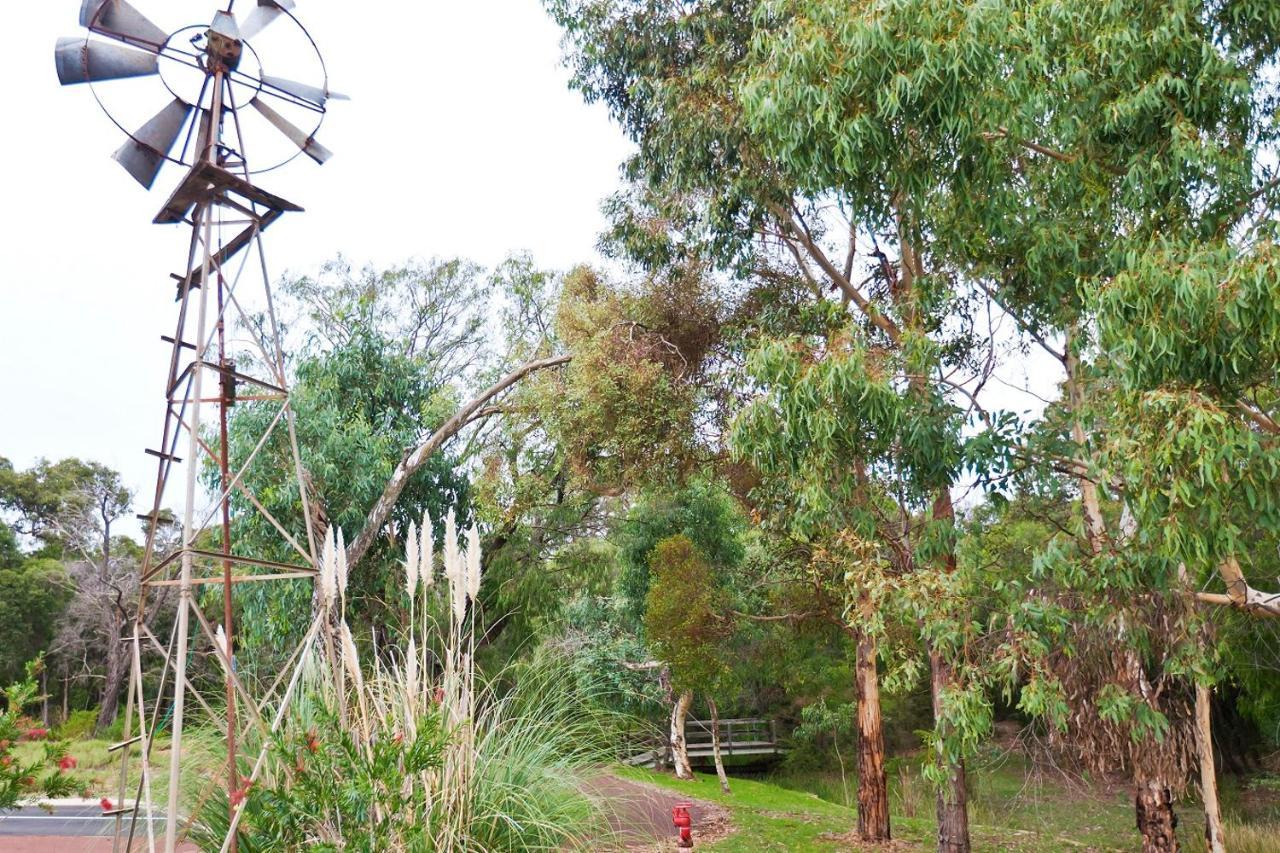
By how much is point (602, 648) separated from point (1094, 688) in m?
6.51

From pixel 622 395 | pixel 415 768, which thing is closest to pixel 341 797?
pixel 415 768

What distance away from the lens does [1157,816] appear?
22.9 feet

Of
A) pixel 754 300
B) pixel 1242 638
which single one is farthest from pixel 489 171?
pixel 1242 638

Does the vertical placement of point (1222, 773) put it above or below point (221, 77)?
below

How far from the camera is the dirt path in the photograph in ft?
14.8

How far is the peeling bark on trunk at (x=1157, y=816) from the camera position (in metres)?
6.96

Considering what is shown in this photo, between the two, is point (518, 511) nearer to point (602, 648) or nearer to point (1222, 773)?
point (602, 648)

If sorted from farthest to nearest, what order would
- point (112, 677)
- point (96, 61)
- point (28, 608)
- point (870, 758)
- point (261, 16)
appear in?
point (28, 608) < point (112, 677) < point (870, 758) < point (261, 16) < point (96, 61)

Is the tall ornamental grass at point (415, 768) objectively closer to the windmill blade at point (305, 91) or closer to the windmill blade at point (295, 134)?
the windmill blade at point (295, 134)

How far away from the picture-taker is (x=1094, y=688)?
7.01 metres

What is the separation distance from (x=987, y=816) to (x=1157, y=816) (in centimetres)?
543

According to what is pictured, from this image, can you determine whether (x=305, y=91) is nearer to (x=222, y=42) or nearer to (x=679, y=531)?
(x=222, y=42)

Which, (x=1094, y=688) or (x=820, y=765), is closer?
(x=1094, y=688)

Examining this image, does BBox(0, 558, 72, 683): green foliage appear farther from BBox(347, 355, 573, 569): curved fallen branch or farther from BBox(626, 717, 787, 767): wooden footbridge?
BBox(626, 717, 787, 767): wooden footbridge
